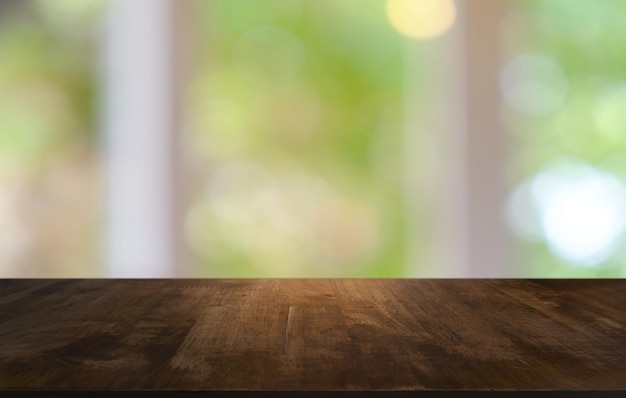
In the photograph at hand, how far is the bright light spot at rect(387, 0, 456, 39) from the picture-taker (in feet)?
9.91

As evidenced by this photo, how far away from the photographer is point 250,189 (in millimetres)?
2984

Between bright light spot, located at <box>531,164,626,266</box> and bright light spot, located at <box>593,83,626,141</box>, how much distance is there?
0.56 feet

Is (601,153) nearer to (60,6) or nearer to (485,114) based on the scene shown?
(485,114)

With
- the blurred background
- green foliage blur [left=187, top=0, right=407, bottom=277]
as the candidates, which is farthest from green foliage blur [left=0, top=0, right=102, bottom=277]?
green foliage blur [left=187, top=0, right=407, bottom=277]

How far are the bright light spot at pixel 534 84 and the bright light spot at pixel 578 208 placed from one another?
0.27 metres

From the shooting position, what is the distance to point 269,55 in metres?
3.01

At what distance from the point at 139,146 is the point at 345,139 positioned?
84 centimetres

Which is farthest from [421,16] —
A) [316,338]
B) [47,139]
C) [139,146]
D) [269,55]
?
[316,338]

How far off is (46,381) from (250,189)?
245 centimetres

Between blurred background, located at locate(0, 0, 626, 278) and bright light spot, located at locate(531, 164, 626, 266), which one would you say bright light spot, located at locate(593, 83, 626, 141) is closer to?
blurred background, located at locate(0, 0, 626, 278)

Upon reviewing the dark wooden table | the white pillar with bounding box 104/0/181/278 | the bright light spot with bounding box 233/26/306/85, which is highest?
the bright light spot with bounding box 233/26/306/85

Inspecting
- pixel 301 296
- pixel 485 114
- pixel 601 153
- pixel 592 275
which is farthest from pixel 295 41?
pixel 301 296

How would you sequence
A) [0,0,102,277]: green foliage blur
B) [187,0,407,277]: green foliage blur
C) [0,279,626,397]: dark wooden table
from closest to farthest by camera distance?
1. [0,279,626,397]: dark wooden table
2. [0,0,102,277]: green foliage blur
3. [187,0,407,277]: green foliage blur

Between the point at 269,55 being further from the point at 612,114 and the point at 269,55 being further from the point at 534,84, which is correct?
the point at 612,114
